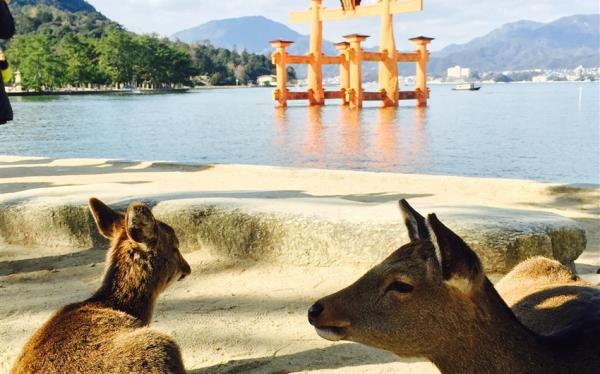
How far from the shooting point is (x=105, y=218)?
320cm

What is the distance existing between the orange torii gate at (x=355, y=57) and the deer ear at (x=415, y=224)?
125 ft

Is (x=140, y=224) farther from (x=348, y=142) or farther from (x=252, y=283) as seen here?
(x=348, y=142)

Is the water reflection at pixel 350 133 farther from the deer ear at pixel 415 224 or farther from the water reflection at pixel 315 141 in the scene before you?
the deer ear at pixel 415 224

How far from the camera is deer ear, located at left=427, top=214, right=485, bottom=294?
6.31 feet

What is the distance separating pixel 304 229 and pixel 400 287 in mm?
3085

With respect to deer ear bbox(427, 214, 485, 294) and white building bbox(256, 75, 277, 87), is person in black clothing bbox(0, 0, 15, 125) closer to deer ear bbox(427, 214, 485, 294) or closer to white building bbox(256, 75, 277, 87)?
deer ear bbox(427, 214, 485, 294)

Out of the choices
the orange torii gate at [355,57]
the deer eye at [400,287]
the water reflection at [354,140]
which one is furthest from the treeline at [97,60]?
the deer eye at [400,287]

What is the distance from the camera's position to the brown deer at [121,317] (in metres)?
2.52

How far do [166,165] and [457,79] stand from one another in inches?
7455

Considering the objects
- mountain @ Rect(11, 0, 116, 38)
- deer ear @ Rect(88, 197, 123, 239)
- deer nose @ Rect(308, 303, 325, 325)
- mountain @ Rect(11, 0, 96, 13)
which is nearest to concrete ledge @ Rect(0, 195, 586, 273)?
deer ear @ Rect(88, 197, 123, 239)

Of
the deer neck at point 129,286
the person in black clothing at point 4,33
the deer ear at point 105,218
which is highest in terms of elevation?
the person in black clothing at point 4,33

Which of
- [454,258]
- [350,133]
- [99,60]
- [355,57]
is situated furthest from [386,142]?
[99,60]

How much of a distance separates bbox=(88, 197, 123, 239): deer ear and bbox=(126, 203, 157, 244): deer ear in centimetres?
25

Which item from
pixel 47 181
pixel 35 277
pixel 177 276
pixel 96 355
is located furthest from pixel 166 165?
pixel 96 355
